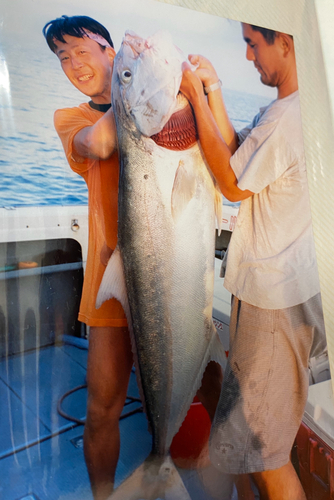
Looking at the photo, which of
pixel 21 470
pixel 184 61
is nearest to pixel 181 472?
pixel 21 470

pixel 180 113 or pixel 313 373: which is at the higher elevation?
pixel 180 113

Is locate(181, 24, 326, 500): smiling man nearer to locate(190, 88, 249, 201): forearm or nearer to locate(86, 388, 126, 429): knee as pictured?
locate(190, 88, 249, 201): forearm

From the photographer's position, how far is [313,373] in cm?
103

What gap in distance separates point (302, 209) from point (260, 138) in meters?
0.22

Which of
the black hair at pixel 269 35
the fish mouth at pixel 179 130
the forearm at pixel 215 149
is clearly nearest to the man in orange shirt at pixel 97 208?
the fish mouth at pixel 179 130

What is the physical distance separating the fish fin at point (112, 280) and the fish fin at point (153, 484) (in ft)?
1.38

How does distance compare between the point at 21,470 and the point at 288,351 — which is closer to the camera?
the point at 21,470

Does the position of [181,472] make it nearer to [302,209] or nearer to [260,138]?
[302,209]

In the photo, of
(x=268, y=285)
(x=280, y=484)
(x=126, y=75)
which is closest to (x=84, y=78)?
(x=126, y=75)

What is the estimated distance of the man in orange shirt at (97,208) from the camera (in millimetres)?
795

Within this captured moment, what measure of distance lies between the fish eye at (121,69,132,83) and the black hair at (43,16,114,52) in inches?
2.8

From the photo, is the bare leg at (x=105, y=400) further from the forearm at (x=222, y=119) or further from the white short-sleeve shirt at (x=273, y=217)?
the forearm at (x=222, y=119)

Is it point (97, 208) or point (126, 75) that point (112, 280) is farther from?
point (126, 75)

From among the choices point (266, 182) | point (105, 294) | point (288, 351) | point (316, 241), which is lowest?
point (288, 351)
